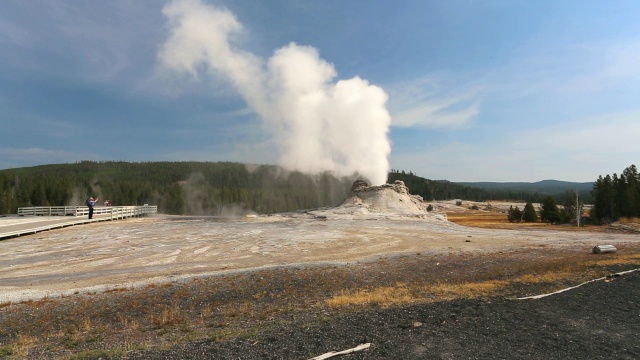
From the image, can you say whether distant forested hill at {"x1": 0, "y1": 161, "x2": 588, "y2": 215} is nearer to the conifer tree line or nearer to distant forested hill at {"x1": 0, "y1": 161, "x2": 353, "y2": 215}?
distant forested hill at {"x1": 0, "y1": 161, "x2": 353, "y2": 215}

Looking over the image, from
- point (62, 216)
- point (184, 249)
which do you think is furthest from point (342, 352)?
point (62, 216)

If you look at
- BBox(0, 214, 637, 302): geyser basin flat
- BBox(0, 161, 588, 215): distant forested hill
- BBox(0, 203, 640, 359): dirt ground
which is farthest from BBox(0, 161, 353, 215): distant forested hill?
BBox(0, 203, 640, 359): dirt ground

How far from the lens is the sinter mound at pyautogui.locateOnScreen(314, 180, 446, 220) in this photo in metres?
44.6

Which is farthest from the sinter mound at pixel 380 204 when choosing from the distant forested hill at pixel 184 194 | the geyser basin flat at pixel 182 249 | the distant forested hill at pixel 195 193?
the distant forested hill at pixel 195 193

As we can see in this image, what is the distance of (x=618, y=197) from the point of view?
63688 mm

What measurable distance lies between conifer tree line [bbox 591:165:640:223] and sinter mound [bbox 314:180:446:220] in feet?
112

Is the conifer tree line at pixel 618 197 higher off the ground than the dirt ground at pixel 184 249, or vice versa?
the conifer tree line at pixel 618 197

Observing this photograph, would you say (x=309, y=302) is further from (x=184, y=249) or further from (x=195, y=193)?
(x=195, y=193)

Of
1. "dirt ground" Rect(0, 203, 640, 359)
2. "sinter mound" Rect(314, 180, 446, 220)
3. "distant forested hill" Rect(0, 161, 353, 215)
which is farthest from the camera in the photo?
"distant forested hill" Rect(0, 161, 353, 215)

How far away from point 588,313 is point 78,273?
1894 cm

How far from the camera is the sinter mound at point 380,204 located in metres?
44.6

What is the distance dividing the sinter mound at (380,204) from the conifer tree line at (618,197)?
34065 millimetres

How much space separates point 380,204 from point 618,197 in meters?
46.0

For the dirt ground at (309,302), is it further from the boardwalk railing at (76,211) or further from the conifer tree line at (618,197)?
the conifer tree line at (618,197)
